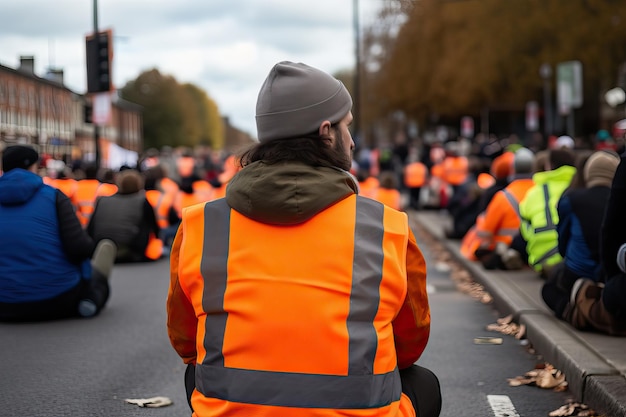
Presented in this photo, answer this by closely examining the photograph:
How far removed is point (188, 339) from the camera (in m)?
3.63

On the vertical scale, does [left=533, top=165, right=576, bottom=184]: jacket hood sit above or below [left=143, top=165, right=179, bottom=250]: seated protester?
above

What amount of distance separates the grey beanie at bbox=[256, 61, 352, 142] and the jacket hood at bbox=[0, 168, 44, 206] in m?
5.96

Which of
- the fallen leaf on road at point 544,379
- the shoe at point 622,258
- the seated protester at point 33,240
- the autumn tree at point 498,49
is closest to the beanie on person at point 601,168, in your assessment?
the fallen leaf on road at point 544,379

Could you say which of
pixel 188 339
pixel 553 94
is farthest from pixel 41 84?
pixel 188 339

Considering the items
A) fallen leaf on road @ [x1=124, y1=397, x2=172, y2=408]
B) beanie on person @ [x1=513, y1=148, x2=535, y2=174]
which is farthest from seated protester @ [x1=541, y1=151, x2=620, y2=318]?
beanie on person @ [x1=513, y1=148, x2=535, y2=174]

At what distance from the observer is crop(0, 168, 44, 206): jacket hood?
889cm

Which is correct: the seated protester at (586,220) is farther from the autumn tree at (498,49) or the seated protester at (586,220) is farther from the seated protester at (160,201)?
the autumn tree at (498,49)

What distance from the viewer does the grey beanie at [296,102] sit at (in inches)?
129

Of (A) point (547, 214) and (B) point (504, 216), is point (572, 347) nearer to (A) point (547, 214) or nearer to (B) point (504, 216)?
(A) point (547, 214)

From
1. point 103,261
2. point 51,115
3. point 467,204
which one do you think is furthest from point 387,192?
point 51,115

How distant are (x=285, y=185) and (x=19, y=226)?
6229mm

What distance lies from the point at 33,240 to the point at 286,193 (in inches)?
247

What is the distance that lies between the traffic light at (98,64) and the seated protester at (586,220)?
18.6m

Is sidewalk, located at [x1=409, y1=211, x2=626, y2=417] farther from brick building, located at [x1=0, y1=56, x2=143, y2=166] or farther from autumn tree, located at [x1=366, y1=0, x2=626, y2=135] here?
brick building, located at [x1=0, y1=56, x2=143, y2=166]
